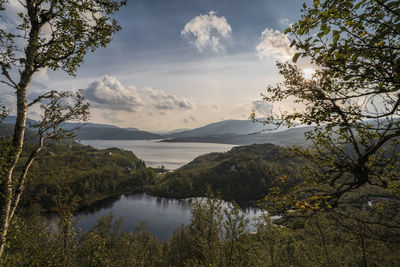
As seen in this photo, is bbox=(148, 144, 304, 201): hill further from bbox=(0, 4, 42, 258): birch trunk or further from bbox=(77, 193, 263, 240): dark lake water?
bbox=(0, 4, 42, 258): birch trunk

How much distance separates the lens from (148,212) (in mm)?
114500

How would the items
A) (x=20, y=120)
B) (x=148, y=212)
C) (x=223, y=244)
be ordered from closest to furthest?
(x=20, y=120), (x=223, y=244), (x=148, y=212)

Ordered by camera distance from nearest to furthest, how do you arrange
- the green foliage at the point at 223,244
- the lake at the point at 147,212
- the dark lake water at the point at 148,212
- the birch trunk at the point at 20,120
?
the birch trunk at the point at 20,120
the green foliage at the point at 223,244
the dark lake water at the point at 148,212
the lake at the point at 147,212

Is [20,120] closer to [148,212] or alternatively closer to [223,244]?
[223,244]

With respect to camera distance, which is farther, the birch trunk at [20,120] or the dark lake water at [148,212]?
the dark lake water at [148,212]

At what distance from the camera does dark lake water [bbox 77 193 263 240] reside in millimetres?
91562

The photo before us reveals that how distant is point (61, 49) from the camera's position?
7.25 m

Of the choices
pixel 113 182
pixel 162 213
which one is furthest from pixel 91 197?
pixel 162 213

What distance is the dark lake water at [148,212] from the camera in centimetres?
9156

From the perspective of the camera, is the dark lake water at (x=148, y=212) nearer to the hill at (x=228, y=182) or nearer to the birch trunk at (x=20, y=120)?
the hill at (x=228, y=182)

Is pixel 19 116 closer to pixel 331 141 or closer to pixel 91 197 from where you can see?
pixel 331 141

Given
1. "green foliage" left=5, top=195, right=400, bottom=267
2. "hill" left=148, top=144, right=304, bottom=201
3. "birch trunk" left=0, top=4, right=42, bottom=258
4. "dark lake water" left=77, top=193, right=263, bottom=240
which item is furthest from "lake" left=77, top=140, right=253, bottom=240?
"birch trunk" left=0, top=4, right=42, bottom=258

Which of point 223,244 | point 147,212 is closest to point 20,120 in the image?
point 223,244

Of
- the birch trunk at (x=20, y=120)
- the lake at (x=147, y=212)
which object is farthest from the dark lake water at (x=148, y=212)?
the birch trunk at (x=20, y=120)
